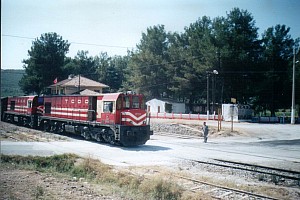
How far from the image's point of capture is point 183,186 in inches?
407

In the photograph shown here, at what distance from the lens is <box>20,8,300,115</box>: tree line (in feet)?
131

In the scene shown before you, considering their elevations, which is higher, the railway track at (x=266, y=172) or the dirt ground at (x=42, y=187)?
the dirt ground at (x=42, y=187)

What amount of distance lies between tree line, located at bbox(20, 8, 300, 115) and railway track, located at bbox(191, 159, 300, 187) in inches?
688

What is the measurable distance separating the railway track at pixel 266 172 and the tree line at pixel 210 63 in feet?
57.3

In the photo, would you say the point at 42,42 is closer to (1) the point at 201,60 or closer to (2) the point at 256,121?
(1) the point at 201,60

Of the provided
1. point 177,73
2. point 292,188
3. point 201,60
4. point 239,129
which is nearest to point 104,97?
point 292,188

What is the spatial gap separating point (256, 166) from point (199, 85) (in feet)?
147

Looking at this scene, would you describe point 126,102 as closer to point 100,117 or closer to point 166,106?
point 100,117

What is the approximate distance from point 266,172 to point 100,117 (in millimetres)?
12272

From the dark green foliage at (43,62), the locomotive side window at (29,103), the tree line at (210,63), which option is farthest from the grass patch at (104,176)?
the dark green foliage at (43,62)

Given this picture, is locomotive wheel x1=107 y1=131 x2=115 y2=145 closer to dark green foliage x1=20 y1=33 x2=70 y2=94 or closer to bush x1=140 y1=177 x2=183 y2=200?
bush x1=140 y1=177 x2=183 y2=200

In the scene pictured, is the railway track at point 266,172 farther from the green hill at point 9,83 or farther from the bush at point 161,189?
the green hill at point 9,83

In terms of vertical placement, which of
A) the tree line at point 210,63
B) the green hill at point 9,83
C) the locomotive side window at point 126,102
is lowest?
the locomotive side window at point 126,102

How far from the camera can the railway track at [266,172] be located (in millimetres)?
11711
